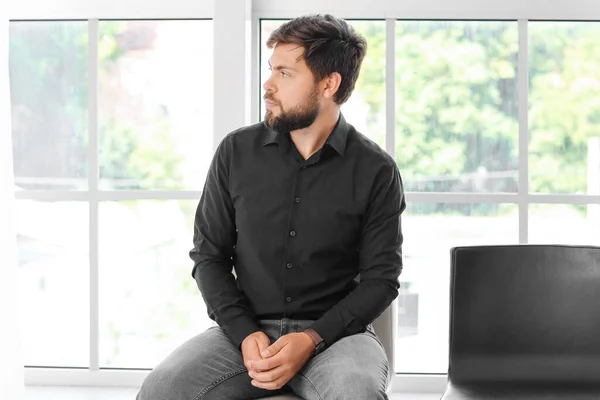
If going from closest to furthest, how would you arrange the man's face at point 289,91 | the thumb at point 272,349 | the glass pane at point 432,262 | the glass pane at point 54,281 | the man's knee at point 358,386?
the man's knee at point 358,386, the thumb at point 272,349, the man's face at point 289,91, the glass pane at point 432,262, the glass pane at point 54,281

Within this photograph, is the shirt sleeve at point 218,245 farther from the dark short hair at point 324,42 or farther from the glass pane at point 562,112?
the glass pane at point 562,112

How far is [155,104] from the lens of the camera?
10.2 feet

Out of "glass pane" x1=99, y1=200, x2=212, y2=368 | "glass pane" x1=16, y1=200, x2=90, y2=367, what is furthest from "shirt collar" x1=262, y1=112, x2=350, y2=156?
"glass pane" x1=16, y1=200, x2=90, y2=367

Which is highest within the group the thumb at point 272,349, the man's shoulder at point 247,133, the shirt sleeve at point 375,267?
the man's shoulder at point 247,133

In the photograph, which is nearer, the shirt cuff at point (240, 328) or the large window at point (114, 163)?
the shirt cuff at point (240, 328)

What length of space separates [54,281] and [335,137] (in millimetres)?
1487

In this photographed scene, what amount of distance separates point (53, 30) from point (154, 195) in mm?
736

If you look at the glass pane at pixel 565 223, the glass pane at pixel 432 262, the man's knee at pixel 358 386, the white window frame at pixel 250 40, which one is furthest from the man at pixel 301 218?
the glass pane at pixel 565 223

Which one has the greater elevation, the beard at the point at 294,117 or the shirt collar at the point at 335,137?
the beard at the point at 294,117

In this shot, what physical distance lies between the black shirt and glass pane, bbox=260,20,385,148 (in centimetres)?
76

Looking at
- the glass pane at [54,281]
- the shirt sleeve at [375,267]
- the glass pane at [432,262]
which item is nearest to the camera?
the shirt sleeve at [375,267]

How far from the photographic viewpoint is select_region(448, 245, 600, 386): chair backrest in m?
2.16

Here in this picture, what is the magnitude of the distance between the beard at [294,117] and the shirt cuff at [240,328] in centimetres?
53

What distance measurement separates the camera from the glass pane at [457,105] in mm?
2982
